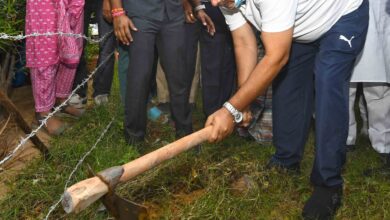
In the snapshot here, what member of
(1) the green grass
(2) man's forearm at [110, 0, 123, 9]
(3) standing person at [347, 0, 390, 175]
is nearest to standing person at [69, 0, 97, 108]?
(1) the green grass

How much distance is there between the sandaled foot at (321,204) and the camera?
107 inches

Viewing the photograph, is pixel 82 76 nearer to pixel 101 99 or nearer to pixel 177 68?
pixel 101 99

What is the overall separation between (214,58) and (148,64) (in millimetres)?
630

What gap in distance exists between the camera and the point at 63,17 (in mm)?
3797

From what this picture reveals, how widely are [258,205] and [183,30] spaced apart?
148 centimetres

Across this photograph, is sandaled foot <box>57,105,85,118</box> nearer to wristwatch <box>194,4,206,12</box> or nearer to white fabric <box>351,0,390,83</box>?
wristwatch <box>194,4,206,12</box>

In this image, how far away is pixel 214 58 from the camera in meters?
3.80

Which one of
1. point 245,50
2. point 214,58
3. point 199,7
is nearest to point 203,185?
point 245,50

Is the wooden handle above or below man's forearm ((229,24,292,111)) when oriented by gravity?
below

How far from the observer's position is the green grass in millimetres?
2848

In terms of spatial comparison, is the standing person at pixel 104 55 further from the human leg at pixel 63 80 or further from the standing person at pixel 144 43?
the standing person at pixel 144 43

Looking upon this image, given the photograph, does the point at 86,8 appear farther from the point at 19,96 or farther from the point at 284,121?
the point at 284,121

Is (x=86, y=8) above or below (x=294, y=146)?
above

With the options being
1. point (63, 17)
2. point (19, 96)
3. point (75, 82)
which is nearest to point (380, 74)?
point (63, 17)
